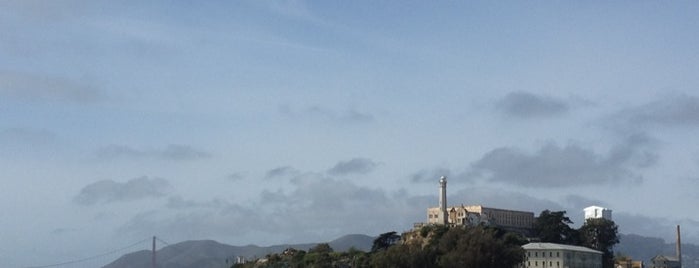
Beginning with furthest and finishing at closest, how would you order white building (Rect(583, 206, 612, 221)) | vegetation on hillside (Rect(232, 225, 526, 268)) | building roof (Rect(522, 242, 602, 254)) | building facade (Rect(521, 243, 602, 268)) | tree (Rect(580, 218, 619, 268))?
white building (Rect(583, 206, 612, 221)), tree (Rect(580, 218, 619, 268)), building roof (Rect(522, 242, 602, 254)), building facade (Rect(521, 243, 602, 268)), vegetation on hillside (Rect(232, 225, 526, 268))

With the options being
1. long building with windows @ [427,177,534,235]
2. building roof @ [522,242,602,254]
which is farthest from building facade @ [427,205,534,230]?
building roof @ [522,242,602,254]

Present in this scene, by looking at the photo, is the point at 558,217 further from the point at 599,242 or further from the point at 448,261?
the point at 448,261

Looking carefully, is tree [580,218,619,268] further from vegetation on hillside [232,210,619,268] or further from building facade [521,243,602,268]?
building facade [521,243,602,268]

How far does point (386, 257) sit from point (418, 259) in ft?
19.4

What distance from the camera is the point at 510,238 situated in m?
144

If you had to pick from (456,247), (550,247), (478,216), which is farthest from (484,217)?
(456,247)

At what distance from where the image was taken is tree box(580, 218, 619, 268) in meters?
166

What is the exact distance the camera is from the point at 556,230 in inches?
6457

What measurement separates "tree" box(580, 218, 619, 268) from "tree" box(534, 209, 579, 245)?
259 centimetres

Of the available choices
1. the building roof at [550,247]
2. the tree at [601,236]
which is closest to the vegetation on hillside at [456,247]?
the tree at [601,236]

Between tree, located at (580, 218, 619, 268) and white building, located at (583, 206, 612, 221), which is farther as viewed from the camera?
white building, located at (583, 206, 612, 221)

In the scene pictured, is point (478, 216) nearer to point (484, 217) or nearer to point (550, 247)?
point (484, 217)

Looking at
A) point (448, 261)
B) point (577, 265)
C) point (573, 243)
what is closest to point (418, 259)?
point (448, 261)

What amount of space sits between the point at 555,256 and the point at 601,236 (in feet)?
79.4
